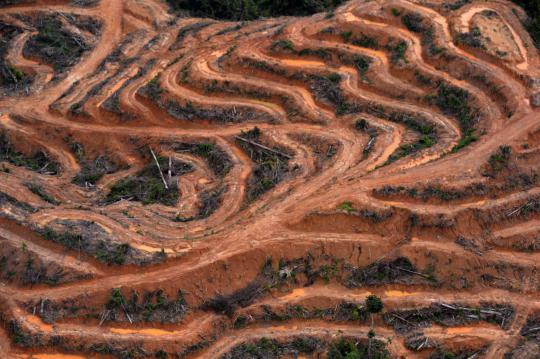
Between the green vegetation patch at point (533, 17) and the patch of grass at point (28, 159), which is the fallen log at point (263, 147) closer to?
the patch of grass at point (28, 159)

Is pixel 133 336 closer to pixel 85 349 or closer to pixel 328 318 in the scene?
pixel 85 349

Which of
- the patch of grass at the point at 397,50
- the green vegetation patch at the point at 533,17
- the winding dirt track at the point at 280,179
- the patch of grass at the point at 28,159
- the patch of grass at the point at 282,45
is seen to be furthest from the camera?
the patch of grass at the point at 282,45

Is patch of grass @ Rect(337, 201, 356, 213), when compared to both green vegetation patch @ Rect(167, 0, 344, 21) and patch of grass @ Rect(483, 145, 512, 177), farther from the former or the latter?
green vegetation patch @ Rect(167, 0, 344, 21)

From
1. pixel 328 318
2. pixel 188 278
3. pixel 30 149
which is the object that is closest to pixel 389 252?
pixel 328 318

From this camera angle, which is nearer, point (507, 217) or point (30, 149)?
point (507, 217)

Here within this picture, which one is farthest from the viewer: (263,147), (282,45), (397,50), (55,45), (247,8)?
(247,8)

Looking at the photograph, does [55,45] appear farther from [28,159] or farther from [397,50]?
[397,50]

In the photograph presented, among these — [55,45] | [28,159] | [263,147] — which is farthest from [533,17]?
[28,159]

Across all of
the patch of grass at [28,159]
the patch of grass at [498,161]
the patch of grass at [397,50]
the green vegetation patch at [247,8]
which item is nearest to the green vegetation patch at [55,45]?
the patch of grass at [28,159]
